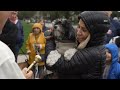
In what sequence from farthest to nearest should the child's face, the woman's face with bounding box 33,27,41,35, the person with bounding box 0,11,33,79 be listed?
the woman's face with bounding box 33,27,41,35 < the child's face < the person with bounding box 0,11,33,79

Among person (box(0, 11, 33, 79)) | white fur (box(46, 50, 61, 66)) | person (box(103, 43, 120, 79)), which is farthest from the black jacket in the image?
person (box(0, 11, 33, 79))

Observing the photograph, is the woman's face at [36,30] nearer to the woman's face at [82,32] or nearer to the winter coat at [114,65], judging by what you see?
the winter coat at [114,65]

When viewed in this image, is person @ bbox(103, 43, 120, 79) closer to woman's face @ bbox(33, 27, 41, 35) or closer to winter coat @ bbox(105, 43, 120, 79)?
winter coat @ bbox(105, 43, 120, 79)

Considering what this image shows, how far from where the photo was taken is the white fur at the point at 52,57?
5.68ft

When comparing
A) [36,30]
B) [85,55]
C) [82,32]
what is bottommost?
[36,30]

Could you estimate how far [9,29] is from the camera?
12.3 ft

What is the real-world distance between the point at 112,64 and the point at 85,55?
624 mm

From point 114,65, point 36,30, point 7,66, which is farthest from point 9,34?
point 7,66

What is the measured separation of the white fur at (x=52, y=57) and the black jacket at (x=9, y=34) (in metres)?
1.93

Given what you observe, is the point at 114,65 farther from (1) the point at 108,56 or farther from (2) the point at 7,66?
(2) the point at 7,66

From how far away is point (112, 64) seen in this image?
232 centimetres

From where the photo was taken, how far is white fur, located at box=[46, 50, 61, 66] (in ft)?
5.68

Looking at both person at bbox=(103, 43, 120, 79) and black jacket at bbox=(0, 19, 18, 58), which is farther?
black jacket at bbox=(0, 19, 18, 58)
